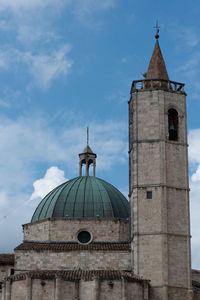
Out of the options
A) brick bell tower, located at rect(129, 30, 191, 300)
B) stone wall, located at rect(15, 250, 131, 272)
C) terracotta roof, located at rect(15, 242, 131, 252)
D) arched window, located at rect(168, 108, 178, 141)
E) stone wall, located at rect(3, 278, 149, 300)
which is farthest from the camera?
arched window, located at rect(168, 108, 178, 141)

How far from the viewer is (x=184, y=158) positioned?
4600 centimetres

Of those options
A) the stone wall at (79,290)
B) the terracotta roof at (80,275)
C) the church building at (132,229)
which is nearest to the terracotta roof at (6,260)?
the church building at (132,229)

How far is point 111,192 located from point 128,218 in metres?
3.04

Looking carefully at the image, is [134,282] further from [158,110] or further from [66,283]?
[158,110]

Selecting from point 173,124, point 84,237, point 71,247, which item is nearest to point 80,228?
point 84,237

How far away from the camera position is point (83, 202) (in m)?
49.6

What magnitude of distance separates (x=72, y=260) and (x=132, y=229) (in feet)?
16.3

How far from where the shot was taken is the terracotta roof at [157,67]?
4919 cm

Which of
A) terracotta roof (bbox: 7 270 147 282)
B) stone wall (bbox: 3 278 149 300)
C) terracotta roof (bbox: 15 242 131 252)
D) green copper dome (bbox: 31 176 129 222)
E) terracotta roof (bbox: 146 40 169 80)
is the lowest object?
stone wall (bbox: 3 278 149 300)

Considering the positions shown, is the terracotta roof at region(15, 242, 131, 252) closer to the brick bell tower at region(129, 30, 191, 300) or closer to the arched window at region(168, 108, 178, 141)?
the brick bell tower at region(129, 30, 191, 300)

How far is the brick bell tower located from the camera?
4275cm

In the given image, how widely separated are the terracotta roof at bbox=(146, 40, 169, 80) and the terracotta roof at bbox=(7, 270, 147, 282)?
15549 mm

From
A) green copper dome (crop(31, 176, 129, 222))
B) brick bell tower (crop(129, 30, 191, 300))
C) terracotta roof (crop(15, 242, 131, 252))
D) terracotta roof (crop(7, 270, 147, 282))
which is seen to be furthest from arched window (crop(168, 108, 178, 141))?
terracotta roof (crop(7, 270, 147, 282))

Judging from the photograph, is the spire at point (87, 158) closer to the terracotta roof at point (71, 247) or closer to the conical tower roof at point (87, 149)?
the conical tower roof at point (87, 149)
